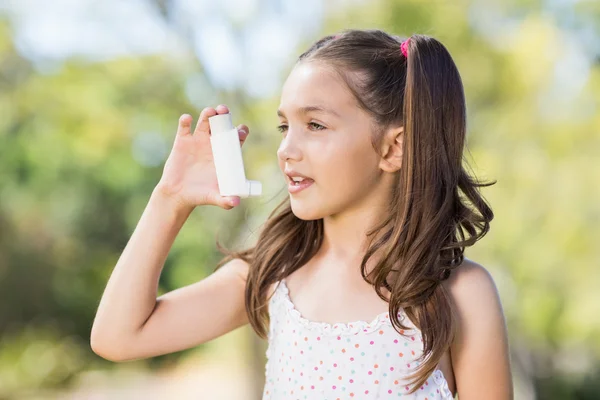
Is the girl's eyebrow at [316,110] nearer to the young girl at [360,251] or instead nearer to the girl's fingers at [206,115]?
the young girl at [360,251]

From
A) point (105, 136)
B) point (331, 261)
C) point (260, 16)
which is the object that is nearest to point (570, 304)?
point (260, 16)

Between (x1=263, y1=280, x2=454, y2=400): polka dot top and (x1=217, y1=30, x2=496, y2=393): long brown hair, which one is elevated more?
(x1=217, y1=30, x2=496, y2=393): long brown hair

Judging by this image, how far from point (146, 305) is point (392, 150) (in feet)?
2.01

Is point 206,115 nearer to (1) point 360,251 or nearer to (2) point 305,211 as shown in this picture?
(2) point 305,211

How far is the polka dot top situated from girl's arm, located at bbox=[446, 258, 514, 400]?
5 centimetres

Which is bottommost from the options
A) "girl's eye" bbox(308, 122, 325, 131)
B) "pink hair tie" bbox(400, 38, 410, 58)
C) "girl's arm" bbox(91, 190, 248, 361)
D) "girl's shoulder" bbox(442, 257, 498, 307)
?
"girl's shoulder" bbox(442, 257, 498, 307)

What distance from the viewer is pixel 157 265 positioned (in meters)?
1.69

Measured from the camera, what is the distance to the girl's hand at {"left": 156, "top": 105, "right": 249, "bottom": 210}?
5.47 ft

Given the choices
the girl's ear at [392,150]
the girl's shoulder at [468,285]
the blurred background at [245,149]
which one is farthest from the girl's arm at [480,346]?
the blurred background at [245,149]

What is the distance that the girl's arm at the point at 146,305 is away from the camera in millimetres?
1673

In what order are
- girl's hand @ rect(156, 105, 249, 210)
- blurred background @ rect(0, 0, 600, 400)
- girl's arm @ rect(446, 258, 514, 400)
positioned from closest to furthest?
girl's arm @ rect(446, 258, 514, 400) < girl's hand @ rect(156, 105, 249, 210) < blurred background @ rect(0, 0, 600, 400)

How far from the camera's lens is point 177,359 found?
1003 cm

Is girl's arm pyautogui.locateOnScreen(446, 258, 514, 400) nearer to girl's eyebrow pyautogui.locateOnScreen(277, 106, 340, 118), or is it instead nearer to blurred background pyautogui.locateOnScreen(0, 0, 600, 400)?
girl's eyebrow pyautogui.locateOnScreen(277, 106, 340, 118)

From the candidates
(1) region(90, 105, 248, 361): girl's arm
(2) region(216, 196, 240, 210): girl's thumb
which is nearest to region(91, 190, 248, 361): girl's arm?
(1) region(90, 105, 248, 361): girl's arm
